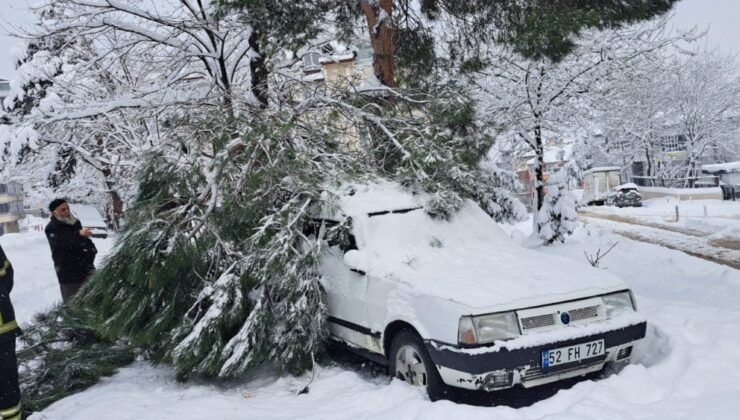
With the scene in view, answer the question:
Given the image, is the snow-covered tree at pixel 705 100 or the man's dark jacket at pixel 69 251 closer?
the man's dark jacket at pixel 69 251

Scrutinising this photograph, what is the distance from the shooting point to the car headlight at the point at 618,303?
414cm

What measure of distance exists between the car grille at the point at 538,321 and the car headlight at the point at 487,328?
0.08m

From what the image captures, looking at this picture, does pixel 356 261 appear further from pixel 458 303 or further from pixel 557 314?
pixel 557 314

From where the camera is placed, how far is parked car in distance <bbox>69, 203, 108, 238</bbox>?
21705 millimetres

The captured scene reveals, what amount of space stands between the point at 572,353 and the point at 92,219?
77.1 feet

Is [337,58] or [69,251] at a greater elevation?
[337,58]

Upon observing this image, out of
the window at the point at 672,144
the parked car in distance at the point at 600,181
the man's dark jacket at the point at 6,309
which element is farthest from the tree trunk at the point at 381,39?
the window at the point at 672,144

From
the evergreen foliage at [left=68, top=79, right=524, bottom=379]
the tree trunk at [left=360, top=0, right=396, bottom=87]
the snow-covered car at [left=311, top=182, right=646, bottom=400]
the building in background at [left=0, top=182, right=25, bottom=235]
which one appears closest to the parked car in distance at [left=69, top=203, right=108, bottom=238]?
the tree trunk at [left=360, top=0, right=396, bottom=87]

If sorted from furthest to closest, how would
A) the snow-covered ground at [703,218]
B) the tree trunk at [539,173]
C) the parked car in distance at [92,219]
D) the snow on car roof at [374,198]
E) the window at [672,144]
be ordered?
the window at [672,144], the parked car in distance at [92,219], the snow-covered ground at [703,218], the tree trunk at [539,173], the snow on car roof at [374,198]

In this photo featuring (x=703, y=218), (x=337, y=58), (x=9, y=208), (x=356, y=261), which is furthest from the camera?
(x=9, y=208)

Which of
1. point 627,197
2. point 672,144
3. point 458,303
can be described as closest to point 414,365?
point 458,303

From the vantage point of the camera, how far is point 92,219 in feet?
75.7

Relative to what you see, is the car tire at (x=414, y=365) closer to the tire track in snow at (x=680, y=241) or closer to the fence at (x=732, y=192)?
the tire track in snow at (x=680, y=241)

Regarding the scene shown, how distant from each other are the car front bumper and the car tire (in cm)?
11
